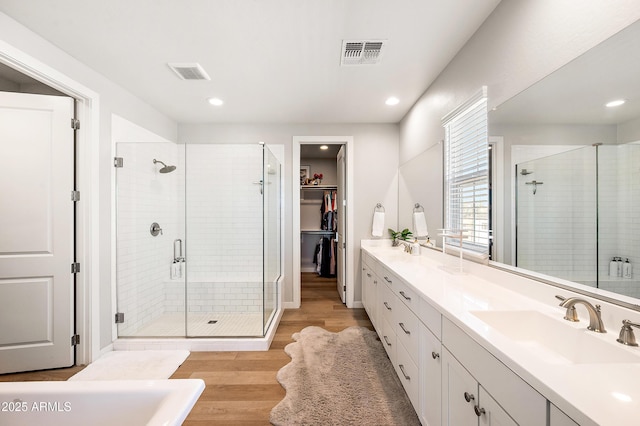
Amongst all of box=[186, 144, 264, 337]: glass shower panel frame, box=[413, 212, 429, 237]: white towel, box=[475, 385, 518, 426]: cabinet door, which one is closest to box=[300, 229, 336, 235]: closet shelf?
box=[186, 144, 264, 337]: glass shower panel frame

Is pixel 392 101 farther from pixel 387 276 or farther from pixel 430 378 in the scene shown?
pixel 430 378

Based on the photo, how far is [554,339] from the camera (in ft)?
3.54

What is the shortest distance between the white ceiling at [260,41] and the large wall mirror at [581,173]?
2.71ft

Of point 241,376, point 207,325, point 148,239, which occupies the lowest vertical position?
point 241,376

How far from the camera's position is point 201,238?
3199 millimetres

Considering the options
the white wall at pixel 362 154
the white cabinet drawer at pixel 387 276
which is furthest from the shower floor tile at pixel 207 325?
the white cabinet drawer at pixel 387 276

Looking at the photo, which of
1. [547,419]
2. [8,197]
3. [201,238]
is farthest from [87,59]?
[547,419]

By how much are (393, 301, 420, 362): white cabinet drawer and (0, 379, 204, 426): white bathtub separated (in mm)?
1220

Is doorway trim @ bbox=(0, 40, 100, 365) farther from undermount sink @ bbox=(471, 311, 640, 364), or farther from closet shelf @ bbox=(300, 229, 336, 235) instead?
closet shelf @ bbox=(300, 229, 336, 235)

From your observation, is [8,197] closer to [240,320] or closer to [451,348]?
[240,320]

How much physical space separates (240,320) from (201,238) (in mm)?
→ 1059

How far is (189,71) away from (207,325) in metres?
2.50

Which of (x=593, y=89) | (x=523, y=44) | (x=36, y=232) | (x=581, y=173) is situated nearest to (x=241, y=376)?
(x=36, y=232)

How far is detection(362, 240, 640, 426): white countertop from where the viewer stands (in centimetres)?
61
